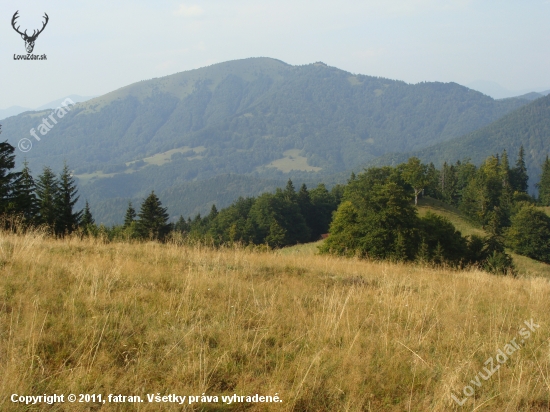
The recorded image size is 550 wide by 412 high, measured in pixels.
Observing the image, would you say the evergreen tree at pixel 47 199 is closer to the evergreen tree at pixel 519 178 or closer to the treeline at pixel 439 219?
the treeline at pixel 439 219

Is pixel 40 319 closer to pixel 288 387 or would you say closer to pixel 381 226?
pixel 288 387

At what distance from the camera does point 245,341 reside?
4391 mm

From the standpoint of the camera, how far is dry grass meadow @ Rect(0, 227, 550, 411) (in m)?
3.58

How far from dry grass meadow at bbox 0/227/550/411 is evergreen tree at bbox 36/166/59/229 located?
3194 cm

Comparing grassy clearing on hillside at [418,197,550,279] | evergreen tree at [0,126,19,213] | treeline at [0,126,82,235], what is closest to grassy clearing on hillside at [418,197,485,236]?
grassy clearing on hillside at [418,197,550,279]

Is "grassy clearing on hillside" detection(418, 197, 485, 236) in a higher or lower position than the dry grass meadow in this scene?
lower

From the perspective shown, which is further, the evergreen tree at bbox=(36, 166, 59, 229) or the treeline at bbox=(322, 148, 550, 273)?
the treeline at bbox=(322, 148, 550, 273)

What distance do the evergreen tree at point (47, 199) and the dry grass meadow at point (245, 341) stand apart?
1257 inches

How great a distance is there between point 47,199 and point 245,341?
4516 cm

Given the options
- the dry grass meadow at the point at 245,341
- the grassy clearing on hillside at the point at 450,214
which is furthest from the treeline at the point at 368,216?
the dry grass meadow at the point at 245,341

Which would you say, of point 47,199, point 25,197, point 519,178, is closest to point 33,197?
point 47,199

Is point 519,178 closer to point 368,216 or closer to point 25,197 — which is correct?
point 368,216

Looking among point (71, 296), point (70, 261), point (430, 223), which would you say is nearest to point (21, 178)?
point (70, 261)

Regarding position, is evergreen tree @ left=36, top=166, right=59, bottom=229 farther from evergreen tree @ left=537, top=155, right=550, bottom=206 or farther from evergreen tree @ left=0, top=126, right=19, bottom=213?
evergreen tree @ left=537, top=155, right=550, bottom=206
